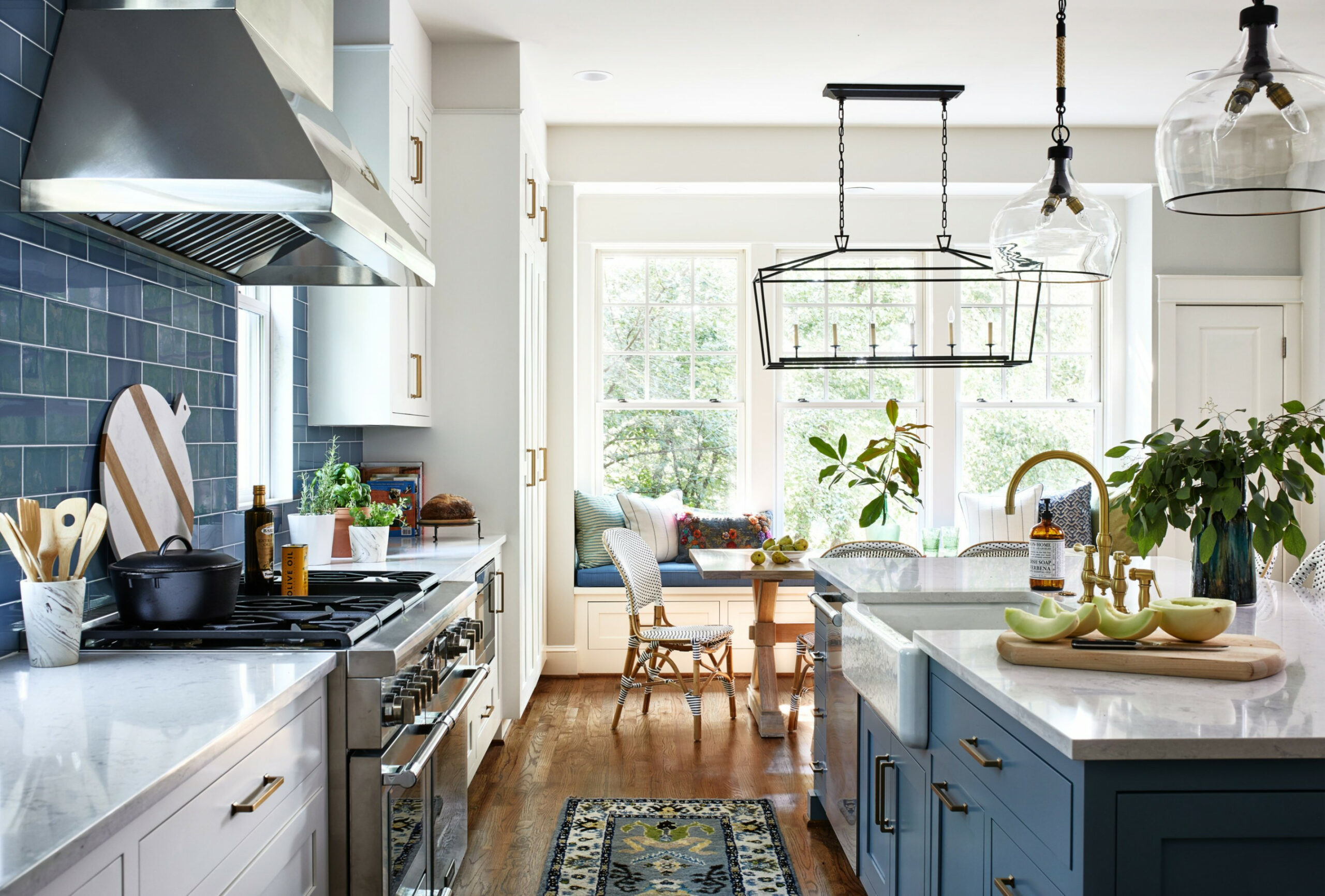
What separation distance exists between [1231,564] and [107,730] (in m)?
2.30

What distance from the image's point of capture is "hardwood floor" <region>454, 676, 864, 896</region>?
2918 mm

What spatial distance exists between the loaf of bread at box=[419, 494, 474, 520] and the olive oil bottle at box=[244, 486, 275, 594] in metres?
1.21

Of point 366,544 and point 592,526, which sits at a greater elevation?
point 366,544

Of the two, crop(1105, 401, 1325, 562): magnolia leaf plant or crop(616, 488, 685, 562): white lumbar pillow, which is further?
crop(616, 488, 685, 562): white lumbar pillow

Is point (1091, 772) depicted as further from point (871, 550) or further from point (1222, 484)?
point (871, 550)

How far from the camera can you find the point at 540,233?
15.8 ft

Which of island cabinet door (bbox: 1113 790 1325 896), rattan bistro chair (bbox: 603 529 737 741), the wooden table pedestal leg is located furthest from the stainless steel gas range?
the wooden table pedestal leg

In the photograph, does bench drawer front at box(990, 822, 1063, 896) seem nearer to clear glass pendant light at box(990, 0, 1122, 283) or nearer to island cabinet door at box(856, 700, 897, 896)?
island cabinet door at box(856, 700, 897, 896)

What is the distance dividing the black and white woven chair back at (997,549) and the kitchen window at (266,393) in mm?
2731

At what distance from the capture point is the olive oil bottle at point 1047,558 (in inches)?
98.9

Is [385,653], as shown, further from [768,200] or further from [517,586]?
[768,200]

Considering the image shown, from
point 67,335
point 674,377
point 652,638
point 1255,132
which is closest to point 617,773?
point 652,638

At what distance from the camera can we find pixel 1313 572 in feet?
9.74

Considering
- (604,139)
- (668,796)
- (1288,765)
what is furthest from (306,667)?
(604,139)
